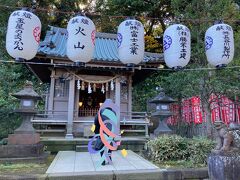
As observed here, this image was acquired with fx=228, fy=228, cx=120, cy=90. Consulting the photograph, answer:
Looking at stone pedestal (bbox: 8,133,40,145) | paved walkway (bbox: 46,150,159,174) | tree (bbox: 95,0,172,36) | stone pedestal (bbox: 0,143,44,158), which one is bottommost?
paved walkway (bbox: 46,150,159,174)

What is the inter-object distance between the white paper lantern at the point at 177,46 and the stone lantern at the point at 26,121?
510 cm

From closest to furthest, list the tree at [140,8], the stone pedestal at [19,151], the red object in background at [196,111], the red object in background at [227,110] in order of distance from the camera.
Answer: the stone pedestal at [19,151] < the red object in background at [227,110] < the red object in background at [196,111] < the tree at [140,8]

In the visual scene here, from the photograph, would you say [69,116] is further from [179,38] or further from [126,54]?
[179,38]

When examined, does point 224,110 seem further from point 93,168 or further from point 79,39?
point 79,39

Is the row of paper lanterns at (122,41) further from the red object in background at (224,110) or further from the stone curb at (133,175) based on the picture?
the red object in background at (224,110)

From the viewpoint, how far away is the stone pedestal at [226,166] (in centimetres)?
468

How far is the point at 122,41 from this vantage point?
7.09 m

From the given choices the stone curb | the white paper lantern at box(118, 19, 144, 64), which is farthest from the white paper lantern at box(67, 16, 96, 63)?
the stone curb

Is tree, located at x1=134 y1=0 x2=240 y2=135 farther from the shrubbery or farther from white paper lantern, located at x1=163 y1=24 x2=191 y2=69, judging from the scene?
the shrubbery

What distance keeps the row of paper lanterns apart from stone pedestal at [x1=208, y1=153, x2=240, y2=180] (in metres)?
3.19

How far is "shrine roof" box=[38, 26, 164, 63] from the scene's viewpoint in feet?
35.8

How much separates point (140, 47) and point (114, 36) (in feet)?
27.4

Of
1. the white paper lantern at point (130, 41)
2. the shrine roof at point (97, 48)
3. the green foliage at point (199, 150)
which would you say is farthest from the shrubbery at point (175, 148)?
the shrine roof at point (97, 48)

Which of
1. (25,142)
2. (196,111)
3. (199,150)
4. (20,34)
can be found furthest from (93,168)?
(196,111)
